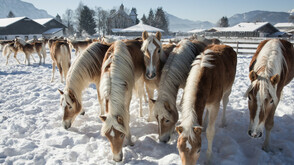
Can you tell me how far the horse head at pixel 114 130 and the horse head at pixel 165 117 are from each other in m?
0.68

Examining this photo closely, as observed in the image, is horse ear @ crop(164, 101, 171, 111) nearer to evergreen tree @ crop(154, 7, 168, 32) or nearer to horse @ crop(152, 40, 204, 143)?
horse @ crop(152, 40, 204, 143)

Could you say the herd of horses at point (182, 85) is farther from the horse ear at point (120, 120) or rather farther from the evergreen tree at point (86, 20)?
the evergreen tree at point (86, 20)

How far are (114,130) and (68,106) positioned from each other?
1.70 meters

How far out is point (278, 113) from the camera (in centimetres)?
455

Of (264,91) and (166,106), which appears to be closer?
(264,91)

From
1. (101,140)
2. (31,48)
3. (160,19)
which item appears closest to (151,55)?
(101,140)

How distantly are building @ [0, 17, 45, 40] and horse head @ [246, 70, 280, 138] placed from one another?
43906 millimetres

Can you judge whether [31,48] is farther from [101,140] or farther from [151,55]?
[151,55]

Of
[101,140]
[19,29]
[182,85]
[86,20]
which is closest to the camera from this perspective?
[182,85]

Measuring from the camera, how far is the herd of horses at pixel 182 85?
2.63 meters

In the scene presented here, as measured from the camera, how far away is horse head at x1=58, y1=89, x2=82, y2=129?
386 centimetres

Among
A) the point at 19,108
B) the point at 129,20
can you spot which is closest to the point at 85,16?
the point at 129,20

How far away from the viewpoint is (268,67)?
2908 millimetres

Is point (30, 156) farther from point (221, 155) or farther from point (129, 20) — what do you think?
point (129, 20)
